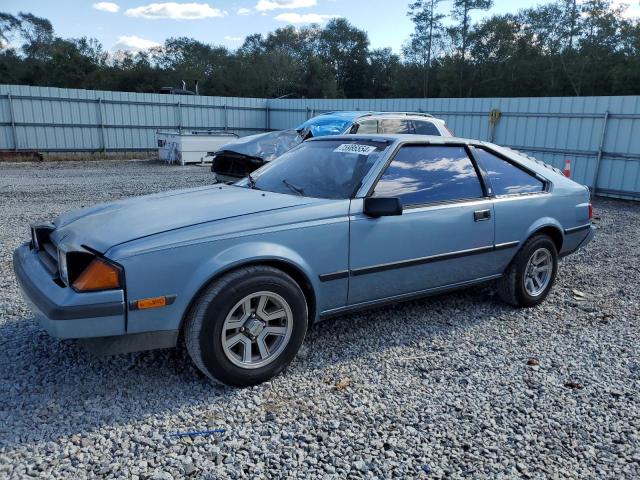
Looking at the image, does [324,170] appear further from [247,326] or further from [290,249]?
[247,326]

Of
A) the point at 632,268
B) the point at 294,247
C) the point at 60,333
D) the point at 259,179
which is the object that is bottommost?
the point at 632,268

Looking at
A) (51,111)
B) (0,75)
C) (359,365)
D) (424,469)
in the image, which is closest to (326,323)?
(359,365)

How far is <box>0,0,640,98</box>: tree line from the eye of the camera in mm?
36625

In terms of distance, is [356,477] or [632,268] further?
[632,268]

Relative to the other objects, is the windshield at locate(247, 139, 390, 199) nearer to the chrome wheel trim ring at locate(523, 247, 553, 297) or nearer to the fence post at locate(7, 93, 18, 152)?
the chrome wheel trim ring at locate(523, 247, 553, 297)

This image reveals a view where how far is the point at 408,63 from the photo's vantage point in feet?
161

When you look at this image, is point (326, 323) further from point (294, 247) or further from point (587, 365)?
point (587, 365)

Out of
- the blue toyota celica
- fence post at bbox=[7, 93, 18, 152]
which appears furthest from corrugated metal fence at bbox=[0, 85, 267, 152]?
the blue toyota celica

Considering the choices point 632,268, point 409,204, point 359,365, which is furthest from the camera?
point 632,268

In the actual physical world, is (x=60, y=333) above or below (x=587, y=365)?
above

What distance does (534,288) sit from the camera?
14.8 ft

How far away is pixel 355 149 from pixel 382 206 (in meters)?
0.75

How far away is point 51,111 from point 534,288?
19.1 meters

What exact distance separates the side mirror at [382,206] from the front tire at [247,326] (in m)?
0.70
